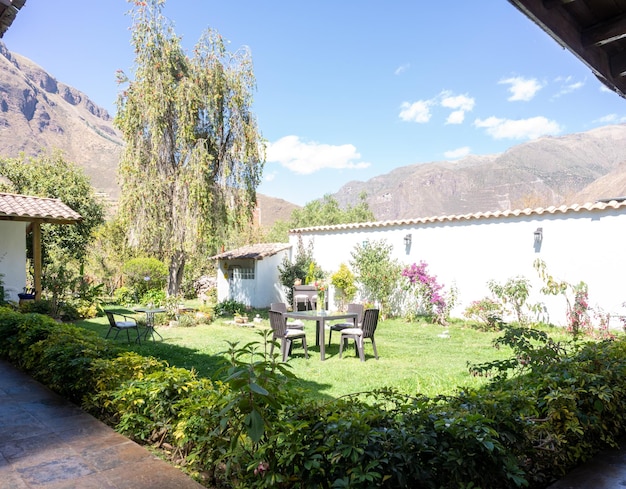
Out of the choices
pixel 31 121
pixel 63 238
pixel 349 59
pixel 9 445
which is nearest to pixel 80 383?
pixel 9 445

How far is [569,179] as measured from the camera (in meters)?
59.2

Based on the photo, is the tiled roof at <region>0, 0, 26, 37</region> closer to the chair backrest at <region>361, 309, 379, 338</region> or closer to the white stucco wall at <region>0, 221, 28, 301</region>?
the chair backrest at <region>361, 309, 379, 338</region>

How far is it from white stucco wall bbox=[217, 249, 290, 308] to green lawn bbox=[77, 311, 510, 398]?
4.87m

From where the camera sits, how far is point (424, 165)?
280 ft

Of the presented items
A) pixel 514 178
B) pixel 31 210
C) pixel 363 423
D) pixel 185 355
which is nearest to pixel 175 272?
pixel 31 210

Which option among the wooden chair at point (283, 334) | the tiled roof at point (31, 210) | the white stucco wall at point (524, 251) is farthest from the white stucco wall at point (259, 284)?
the wooden chair at point (283, 334)

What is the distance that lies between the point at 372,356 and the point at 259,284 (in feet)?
32.0

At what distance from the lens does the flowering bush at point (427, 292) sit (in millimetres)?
12172

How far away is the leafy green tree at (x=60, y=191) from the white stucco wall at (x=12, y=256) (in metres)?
4.65

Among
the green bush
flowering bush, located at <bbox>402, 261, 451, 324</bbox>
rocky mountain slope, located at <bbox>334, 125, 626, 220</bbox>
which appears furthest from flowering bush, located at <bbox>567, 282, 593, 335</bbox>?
rocky mountain slope, located at <bbox>334, 125, 626, 220</bbox>

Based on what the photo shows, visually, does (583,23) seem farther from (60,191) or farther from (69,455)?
(60,191)

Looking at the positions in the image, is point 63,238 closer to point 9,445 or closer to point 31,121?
point 9,445

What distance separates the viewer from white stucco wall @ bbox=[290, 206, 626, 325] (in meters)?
9.62

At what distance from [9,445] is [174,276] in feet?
38.3
